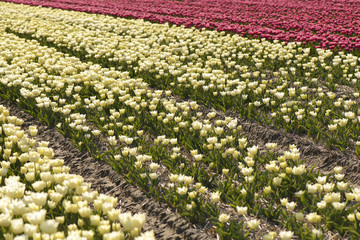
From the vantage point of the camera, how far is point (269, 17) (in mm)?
13898

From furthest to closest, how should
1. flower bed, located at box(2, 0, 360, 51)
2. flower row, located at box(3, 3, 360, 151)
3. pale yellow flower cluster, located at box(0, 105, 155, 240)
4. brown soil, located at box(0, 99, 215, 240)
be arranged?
flower bed, located at box(2, 0, 360, 51)
flower row, located at box(3, 3, 360, 151)
brown soil, located at box(0, 99, 215, 240)
pale yellow flower cluster, located at box(0, 105, 155, 240)

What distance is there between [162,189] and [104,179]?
782 mm

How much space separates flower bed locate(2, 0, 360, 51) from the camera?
9.82 metres

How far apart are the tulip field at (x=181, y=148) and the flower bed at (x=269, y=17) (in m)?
0.21

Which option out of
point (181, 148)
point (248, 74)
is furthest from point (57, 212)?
point (248, 74)

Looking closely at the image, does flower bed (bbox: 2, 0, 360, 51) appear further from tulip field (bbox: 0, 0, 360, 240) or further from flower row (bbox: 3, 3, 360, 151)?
flower row (bbox: 3, 3, 360, 151)

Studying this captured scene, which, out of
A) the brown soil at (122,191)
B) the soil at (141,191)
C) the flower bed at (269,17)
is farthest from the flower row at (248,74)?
the brown soil at (122,191)

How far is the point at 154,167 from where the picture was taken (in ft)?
12.4

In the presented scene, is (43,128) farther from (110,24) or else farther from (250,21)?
(250,21)

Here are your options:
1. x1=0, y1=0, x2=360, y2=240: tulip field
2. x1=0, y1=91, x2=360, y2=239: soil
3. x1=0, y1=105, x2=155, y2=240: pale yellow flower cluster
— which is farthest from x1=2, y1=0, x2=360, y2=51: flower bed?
x1=0, y1=105, x2=155, y2=240: pale yellow flower cluster

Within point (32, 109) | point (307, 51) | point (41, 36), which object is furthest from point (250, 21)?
point (32, 109)

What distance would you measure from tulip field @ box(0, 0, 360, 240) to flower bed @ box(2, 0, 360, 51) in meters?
0.21

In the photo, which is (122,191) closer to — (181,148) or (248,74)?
(181,148)

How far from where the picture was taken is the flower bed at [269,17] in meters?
9.82
